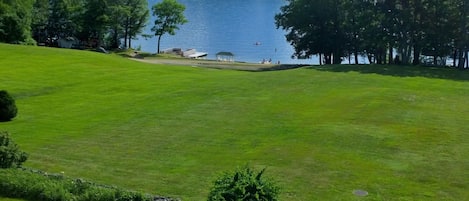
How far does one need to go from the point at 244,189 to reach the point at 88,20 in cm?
6383

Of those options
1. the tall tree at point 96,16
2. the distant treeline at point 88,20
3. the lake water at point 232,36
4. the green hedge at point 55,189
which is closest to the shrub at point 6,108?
the green hedge at point 55,189

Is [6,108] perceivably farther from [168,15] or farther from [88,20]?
[168,15]

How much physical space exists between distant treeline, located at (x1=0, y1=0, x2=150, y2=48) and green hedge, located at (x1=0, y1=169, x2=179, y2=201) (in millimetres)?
55837

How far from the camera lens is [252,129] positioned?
75.7 ft

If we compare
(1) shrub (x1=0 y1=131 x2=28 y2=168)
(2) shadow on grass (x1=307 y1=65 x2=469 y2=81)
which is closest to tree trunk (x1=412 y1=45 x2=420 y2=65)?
(2) shadow on grass (x1=307 y1=65 x2=469 y2=81)

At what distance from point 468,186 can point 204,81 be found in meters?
22.4

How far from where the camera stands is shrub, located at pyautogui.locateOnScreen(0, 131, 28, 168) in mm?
16047

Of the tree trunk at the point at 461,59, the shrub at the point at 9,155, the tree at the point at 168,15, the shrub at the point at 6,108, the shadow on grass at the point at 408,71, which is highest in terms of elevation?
the tree at the point at 168,15

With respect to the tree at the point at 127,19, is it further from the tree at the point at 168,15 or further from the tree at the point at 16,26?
the tree at the point at 16,26

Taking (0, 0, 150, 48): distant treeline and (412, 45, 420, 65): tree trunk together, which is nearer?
(412, 45, 420, 65): tree trunk

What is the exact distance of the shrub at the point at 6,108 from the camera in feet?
79.5

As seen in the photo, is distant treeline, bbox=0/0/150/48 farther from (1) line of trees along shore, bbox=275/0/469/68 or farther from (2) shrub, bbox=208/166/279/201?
(2) shrub, bbox=208/166/279/201

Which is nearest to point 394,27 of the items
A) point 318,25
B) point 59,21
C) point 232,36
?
point 318,25

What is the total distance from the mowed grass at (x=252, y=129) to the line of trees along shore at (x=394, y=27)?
8804mm
